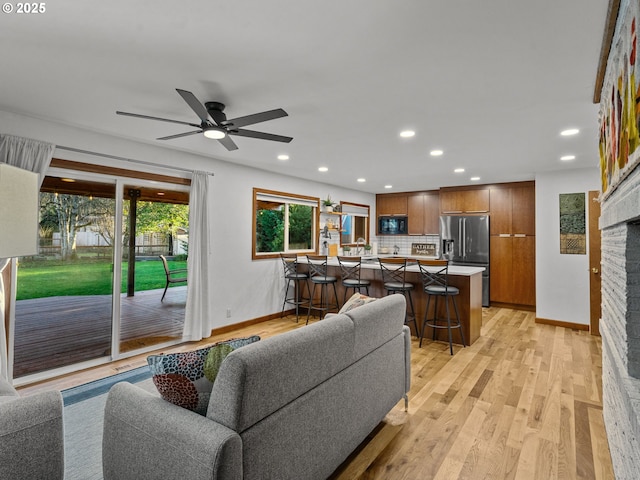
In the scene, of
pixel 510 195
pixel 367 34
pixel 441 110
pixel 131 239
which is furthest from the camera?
pixel 510 195

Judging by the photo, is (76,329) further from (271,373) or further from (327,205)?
(327,205)

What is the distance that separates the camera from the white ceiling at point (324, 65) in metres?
1.58

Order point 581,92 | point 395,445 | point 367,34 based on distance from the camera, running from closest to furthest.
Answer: point 367,34, point 395,445, point 581,92

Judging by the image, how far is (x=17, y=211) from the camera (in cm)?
121

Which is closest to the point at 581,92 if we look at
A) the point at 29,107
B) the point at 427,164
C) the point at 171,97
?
the point at 427,164

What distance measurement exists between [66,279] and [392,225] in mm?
6332

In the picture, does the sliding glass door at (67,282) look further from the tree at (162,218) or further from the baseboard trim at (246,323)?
the baseboard trim at (246,323)

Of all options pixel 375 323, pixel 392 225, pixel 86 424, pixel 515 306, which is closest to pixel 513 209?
pixel 515 306

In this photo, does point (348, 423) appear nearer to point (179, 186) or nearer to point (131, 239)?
point (131, 239)

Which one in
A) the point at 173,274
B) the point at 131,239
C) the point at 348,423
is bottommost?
the point at 348,423

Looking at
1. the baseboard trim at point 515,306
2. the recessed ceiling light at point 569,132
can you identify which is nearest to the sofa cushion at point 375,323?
the recessed ceiling light at point 569,132

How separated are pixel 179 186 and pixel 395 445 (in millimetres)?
3655

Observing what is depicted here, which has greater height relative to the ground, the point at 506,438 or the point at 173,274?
the point at 173,274

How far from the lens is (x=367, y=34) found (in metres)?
1.72
